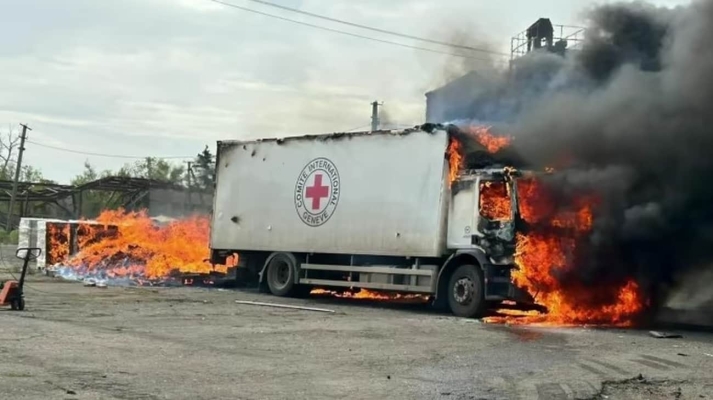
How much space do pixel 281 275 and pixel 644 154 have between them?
857 centimetres

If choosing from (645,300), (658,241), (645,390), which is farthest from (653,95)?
(645,390)

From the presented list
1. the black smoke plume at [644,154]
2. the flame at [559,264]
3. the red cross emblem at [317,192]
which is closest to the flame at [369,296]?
the red cross emblem at [317,192]

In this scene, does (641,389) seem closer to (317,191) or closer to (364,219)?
(364,219)

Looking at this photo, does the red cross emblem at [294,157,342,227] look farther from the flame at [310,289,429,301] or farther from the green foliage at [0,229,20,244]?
the green foliage at [0,229,20,244]

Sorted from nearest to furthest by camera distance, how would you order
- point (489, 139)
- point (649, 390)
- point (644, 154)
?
point (649, 390), point (644, 154), point (489, 139)

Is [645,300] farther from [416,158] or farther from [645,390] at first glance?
[645,390]

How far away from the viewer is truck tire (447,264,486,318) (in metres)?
13.8

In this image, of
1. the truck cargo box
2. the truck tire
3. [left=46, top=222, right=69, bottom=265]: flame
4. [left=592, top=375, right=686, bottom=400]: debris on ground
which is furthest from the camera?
[left=46, top=222, right=69, bottom=265]: flame

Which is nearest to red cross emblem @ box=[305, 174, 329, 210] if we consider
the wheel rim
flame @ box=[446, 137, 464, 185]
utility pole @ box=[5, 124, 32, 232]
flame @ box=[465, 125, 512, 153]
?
flame @ box=[446, 137, 464, 185]

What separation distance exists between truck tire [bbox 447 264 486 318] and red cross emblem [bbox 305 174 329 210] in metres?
3.85

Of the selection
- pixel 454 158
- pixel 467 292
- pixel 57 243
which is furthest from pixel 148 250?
pixel 467 292

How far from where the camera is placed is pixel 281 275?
18125 millimetres

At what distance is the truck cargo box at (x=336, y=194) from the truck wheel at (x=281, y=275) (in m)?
0.30

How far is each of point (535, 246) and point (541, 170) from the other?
1.50 meters
